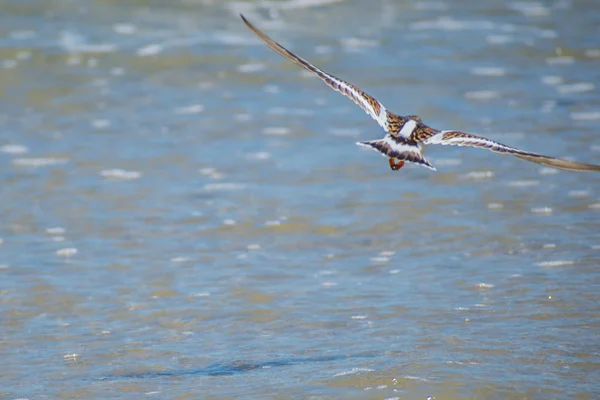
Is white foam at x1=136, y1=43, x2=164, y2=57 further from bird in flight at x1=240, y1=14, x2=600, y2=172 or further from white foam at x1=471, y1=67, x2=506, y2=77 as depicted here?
bird in flight at x1=240, y1=14, x2=600, y2=172

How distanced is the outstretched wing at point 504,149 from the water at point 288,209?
97cm

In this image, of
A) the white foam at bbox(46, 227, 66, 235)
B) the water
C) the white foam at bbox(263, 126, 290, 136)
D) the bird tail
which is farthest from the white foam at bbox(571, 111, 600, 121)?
the white foam at bbox(46, 227, 66, 235)

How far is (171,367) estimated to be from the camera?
545cm

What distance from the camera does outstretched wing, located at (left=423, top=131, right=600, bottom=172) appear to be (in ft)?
16.2

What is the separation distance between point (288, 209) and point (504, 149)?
273cm

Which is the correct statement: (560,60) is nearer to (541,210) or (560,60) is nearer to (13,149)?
(541,210)

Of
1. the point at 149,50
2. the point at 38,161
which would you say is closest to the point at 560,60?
the point at 149,50

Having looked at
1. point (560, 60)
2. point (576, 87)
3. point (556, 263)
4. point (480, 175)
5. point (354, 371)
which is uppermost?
point (560, 60)

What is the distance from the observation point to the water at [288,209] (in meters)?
5.46

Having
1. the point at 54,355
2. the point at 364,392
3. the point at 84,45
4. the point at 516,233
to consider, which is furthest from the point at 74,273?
Result: the point at 84,45

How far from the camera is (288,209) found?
7695 millimetres

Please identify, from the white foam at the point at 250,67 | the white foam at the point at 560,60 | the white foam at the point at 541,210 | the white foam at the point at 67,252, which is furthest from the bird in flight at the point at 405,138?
the white foam at the point at 560,60

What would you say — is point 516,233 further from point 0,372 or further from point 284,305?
point 0,372

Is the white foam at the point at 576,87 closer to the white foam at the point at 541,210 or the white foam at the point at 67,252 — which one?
the white foam at the point at 541,210
